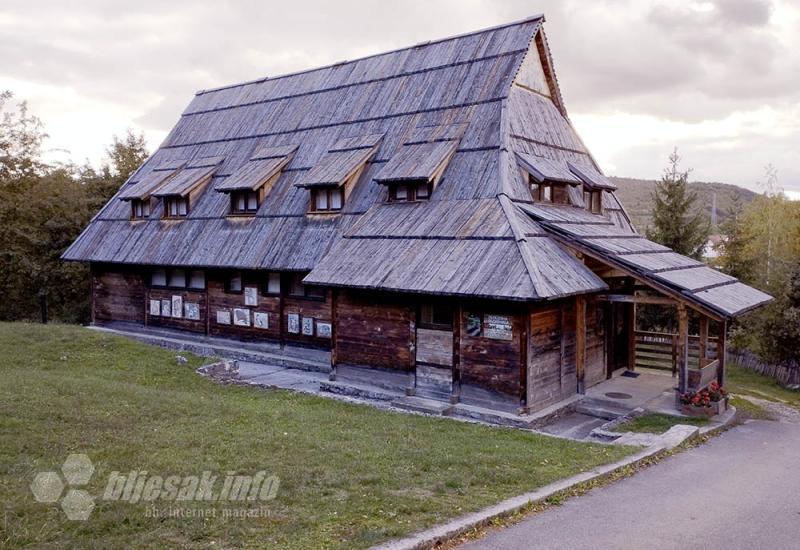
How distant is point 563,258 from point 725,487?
698 cm

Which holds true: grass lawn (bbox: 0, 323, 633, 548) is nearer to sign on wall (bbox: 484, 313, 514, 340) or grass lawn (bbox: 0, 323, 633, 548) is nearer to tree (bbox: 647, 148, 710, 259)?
sign on wall (bbox: 484, 313, 514, 340)

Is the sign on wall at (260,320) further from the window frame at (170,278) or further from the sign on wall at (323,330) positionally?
the window frame at (170,278)

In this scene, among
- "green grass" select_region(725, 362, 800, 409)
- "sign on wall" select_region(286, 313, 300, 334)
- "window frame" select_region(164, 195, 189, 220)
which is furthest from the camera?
"window frame" select_region(164, 195, 189, 220)

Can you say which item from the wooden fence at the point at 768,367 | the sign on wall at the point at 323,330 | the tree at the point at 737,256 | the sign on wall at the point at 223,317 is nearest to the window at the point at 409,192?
the sign on wall at the point at 323,330

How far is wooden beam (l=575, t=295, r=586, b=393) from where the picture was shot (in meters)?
16.8

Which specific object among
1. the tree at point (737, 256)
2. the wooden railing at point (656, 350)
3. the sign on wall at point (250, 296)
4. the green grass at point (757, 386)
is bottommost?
the green grass at point (757, 386)

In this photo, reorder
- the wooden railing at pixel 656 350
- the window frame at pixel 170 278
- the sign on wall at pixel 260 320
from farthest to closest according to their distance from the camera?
the window frame at pixel 170 278 < the sign on wall at pixel 260 320 < the wooden railing at pixel 656 350

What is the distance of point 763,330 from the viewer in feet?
79.3

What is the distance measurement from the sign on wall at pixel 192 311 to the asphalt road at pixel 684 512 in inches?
699

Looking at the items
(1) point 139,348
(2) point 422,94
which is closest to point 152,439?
(1) point 139,348

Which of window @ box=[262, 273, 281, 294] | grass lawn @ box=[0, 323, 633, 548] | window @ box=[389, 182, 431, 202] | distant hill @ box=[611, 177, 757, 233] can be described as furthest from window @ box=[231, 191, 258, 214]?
distant hill @ box=[611, 177, 757, 233]

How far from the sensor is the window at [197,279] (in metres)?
23.9

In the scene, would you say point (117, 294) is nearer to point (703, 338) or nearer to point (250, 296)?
point (250, 296)

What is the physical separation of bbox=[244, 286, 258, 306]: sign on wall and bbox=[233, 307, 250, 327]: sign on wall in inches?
13.1
